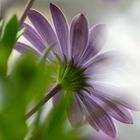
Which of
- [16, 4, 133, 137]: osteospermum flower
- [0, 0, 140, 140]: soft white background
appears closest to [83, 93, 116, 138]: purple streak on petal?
[16, 4, 133, 137]: osteospermum flower

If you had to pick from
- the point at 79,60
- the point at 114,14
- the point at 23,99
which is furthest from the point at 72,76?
the point at 114,14

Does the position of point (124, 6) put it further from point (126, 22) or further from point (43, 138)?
point (43, 138)

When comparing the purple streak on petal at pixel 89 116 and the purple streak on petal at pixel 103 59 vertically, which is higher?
the purple streak on petal at pixel 103 59

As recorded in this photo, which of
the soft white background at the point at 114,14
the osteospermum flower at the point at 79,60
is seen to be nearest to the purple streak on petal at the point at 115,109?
the osteospermum flower at the point at 79,60

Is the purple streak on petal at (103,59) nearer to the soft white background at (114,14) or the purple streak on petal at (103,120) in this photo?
the purple streak on petal at (103,120)

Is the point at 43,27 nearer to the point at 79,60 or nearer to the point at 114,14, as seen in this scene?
the point at 79,60

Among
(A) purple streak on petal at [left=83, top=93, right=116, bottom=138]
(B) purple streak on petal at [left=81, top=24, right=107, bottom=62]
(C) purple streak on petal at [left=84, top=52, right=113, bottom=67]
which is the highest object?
(B) purple streak on petal at [left=81, top=24, right=107, bottom=62]

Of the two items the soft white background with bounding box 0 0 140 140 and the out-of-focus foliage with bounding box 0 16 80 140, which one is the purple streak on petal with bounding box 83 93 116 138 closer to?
the out-of-focus foliage with bounding box 0 16 80 140
